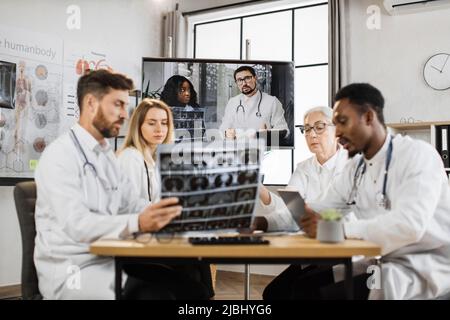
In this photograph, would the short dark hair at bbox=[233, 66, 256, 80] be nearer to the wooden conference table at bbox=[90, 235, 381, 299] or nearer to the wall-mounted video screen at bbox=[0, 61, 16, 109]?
the wall-mounted video screen at bbox=[0, 61, 16, 109]

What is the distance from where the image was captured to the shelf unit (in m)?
4.29

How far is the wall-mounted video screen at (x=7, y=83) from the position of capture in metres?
4.01

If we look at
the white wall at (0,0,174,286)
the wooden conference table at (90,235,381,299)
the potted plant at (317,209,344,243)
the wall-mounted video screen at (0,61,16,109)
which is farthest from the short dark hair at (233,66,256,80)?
the wooden conference table at (90,235,381,299)

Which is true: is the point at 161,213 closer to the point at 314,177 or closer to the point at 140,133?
the point at 140,133

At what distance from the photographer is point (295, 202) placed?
2.11 m

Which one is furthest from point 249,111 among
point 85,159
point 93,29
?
point 85,159

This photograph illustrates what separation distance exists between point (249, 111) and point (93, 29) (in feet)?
5.84

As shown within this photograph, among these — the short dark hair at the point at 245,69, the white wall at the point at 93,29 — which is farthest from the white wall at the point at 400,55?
the white wall at the point at 93,29

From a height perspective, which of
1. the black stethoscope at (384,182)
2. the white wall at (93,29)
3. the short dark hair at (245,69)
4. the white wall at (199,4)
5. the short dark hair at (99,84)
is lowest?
the black stethoscope at (384,182)

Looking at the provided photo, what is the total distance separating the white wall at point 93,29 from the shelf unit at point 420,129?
267 cm

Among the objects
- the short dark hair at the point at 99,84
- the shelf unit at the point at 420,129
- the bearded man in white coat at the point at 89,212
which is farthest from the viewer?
the shelf unit at the point at 420,129

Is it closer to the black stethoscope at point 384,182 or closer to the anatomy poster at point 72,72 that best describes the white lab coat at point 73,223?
the black stethoscope at point 384,182

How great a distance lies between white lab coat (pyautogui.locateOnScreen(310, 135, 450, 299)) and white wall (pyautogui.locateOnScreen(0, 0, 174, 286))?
3194 mm

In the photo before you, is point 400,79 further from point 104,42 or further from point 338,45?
point 104,42
